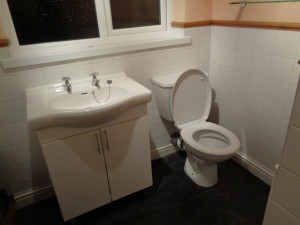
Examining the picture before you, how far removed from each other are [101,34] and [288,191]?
1.50 meters

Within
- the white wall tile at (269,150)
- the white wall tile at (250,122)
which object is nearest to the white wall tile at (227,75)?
the white wall tile at (250,122)

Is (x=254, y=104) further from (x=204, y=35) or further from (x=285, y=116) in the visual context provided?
Result: (x=204, y=35)

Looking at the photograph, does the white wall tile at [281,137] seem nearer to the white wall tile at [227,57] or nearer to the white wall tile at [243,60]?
the white wall tile at [243,60]

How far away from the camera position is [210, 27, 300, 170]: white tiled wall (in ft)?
4.61

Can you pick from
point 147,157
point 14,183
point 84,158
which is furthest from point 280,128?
point 14,183

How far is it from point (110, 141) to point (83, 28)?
0.83 m

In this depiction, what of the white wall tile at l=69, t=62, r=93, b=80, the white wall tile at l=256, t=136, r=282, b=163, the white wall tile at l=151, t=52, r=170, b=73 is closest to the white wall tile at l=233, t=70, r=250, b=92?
the white wall tile at l=256, t=136, r=282, b=163

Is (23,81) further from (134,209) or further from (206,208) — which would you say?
(206,208)

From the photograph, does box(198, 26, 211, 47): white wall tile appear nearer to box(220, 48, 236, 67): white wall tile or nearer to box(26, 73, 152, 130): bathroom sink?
box(220, 48, 236, 67): white wall tile

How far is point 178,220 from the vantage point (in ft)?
4.98

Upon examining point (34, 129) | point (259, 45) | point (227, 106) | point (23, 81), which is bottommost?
point (227, 106)

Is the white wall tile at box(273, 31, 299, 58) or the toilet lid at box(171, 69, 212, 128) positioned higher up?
the white wall tile at box(273, 31, 299, 58)

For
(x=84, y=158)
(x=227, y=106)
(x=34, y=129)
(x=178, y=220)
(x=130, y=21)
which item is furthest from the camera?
(x=227, y=106)

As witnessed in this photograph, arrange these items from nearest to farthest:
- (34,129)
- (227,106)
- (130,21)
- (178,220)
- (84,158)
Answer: (34,129) → (84,158) → (178,220) → (130,21) → (227,106)
